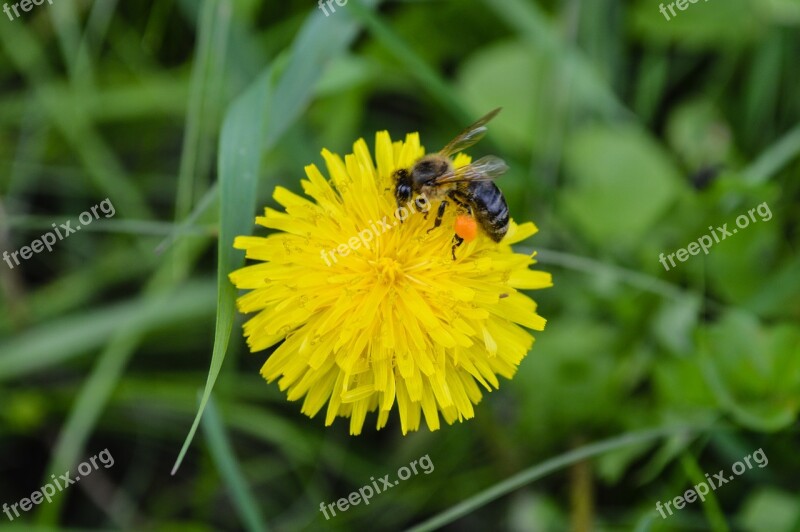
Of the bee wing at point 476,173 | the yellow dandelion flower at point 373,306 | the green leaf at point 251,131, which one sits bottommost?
the yellow dandelion flower at point 373,306

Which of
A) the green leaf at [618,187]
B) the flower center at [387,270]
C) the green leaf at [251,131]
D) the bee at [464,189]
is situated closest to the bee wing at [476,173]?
the bee at [464,189]

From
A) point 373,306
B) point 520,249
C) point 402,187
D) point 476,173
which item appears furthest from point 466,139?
point 373,306

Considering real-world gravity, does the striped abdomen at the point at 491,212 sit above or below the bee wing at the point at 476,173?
below

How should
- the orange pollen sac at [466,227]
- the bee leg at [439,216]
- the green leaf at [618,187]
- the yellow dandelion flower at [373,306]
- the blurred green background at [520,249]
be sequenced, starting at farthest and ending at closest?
1. the green leaf at [618,187]
2. the blurred green background at [520,249]
3. the bee leg at [439,216]
4. the orange pollen sac at [466,227]
5. the yellow dandelion flower at [373,306]

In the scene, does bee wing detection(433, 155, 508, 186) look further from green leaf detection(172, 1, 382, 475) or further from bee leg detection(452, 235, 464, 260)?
green leaf detection(172, 1, 382, 475)

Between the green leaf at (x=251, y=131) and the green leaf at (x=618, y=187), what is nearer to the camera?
the green leaf at (x=251, y=131)

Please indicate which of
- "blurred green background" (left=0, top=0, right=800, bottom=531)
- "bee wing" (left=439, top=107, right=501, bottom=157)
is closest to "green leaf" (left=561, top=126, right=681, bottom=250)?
"blurred green background" (left=0, top=0, right=800, bottom=531)

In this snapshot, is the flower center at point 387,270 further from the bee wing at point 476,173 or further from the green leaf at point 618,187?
the green leaf at point 618,187

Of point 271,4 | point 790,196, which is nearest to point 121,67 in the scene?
point 271,4
